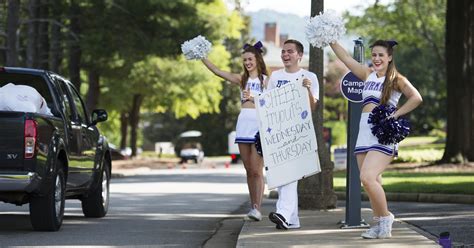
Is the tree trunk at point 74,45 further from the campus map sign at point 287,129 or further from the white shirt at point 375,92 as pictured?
the white shirt at point 375,92

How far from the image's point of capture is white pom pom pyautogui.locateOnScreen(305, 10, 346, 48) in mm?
10992

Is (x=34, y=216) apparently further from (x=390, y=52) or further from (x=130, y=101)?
(x=130, y=101)

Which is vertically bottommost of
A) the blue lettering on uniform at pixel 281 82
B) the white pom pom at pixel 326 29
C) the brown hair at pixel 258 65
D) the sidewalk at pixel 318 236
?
the sidewalk at pixel 318 236

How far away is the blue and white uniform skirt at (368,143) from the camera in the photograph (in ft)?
35.1

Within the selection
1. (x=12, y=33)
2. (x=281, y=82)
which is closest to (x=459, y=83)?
(x=12, y=33)

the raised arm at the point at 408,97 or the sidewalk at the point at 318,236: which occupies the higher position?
the raised arm at the point at 408,97

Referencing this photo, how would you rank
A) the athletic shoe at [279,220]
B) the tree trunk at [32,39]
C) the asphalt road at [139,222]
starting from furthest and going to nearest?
1. the tree trunk at [32,39]
2. the athletic shoe at [279,220]
3. the asphalt road at [139,222]

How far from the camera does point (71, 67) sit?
146ft

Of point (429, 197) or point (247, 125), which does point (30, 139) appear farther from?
point (429, 197)

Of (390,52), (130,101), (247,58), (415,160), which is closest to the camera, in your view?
(390,52)

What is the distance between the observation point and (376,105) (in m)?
10.8

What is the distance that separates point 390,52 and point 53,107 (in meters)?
4.45

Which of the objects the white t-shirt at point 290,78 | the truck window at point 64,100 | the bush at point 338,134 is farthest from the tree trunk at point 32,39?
the bush at point 338,134

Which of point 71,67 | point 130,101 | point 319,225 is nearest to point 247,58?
point 319,225
